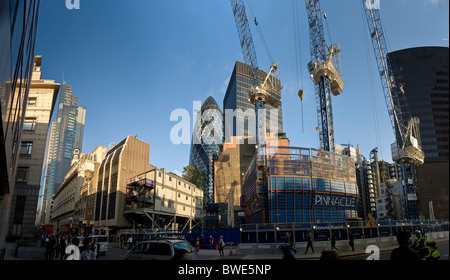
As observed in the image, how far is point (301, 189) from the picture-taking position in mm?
56312

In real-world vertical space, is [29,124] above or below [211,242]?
above

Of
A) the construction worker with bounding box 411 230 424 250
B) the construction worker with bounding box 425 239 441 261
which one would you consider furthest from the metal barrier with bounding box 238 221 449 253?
the construction worker with bounding box 425 239 441 261

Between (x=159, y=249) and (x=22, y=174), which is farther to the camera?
(x=22, y=174)

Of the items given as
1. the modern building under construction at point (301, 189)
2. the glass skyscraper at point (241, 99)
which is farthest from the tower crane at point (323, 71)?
the glass skyscraper at point (241, 99)

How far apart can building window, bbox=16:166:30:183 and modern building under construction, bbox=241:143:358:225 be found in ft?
128

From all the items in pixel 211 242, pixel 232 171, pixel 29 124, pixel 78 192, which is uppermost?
pixel 232 171

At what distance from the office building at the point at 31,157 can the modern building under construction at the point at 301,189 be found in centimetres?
3780

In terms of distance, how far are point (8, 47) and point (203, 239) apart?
30280 mm

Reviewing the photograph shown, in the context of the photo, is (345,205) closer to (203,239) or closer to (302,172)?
(302,172)

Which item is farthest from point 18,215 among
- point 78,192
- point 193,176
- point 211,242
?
point 193,176

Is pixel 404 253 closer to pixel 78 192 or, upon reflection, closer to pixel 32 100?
pixel 32 100

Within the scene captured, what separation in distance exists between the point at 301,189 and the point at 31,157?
1786 inches

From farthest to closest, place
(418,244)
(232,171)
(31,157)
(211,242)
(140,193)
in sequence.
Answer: (232,171), (140,193), (31,157), (211,242), (418,244)

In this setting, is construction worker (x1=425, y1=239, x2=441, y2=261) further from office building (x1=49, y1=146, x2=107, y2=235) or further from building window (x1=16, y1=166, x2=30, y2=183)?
office building (x1=49, y1=146, x2=107, y2=235)
